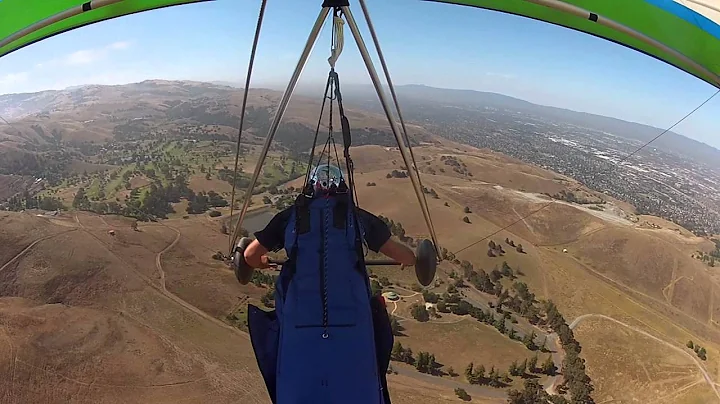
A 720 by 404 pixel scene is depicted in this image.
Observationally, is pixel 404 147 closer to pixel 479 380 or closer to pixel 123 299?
pixel 479 380

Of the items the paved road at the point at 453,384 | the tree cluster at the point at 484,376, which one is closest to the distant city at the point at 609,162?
the tree cluster at the point at 484,376

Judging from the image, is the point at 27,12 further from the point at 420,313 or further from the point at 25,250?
the point at 25,250

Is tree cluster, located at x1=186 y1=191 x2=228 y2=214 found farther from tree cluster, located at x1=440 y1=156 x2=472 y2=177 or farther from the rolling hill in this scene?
tree cluster, located at x1=440 y1=156 x2=472 y2=177

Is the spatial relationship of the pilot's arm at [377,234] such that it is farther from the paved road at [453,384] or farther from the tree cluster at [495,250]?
the tree cluster at [495,250]

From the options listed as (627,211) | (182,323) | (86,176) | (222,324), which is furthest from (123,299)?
(627,211)

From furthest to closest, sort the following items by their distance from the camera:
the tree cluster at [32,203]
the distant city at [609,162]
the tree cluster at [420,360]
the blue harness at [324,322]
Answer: the distant city at [609,162] → the tree cluster at [32,203] → the tree cluster at [420,360] → the blue harness at [324,322]
